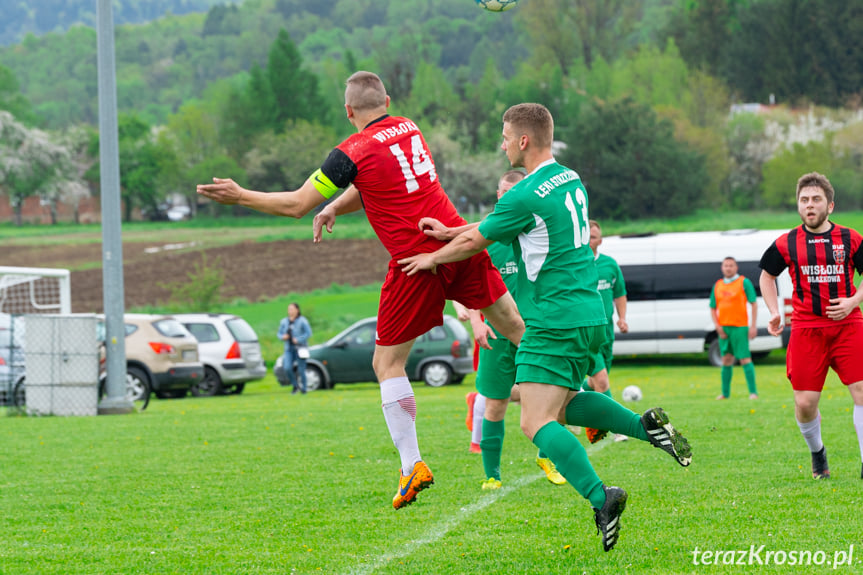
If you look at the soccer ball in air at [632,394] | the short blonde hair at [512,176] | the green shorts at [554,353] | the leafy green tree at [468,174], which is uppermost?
the leafy green tree at [468,174]

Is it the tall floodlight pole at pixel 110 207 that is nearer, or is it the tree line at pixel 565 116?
the tall floodlight pole at pixel 110 207

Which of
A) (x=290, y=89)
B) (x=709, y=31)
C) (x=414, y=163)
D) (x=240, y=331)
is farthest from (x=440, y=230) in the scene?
(x=709, y=31)

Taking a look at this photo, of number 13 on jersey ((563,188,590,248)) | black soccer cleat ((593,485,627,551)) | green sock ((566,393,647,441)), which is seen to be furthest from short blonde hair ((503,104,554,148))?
black soccer cleat ((593,485,627,551))

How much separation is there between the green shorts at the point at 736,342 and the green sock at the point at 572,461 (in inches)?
425

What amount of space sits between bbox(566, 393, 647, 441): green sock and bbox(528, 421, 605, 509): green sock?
33 centimetres

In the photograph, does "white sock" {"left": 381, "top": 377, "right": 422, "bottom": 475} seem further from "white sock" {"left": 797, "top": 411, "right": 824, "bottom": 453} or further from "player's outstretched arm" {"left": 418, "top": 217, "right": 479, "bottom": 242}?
"white sock" {"left": 797, "top": 411, "right": 824, "bottom": 453}

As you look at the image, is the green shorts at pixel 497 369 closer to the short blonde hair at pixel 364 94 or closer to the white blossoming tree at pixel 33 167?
the short blonde hair at pixel 364 94

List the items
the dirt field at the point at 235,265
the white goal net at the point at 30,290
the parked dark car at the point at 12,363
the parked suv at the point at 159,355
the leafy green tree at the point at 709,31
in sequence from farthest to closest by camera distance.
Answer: the leafy green tree at the point at 709,31, the dirt field at the point at 235,265, the white goal net at the point at 30,290, the parked suv at the point at 159,355, the parked dark car at the point at 12,363

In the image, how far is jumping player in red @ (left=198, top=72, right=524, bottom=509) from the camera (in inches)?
207

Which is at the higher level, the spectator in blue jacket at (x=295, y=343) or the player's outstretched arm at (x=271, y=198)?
the player's outstretched arm at (x=271, y=198)

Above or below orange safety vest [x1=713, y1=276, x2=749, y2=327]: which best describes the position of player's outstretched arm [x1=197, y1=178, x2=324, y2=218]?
above

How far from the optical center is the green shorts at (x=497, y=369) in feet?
24.0

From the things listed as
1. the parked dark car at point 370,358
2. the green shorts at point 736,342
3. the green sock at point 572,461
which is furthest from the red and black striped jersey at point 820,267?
the parked dark car at point 370,358

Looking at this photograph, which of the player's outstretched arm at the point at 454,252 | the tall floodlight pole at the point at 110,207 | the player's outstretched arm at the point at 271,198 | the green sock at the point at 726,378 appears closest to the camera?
the player's outstretched arm at the point at 454,252
